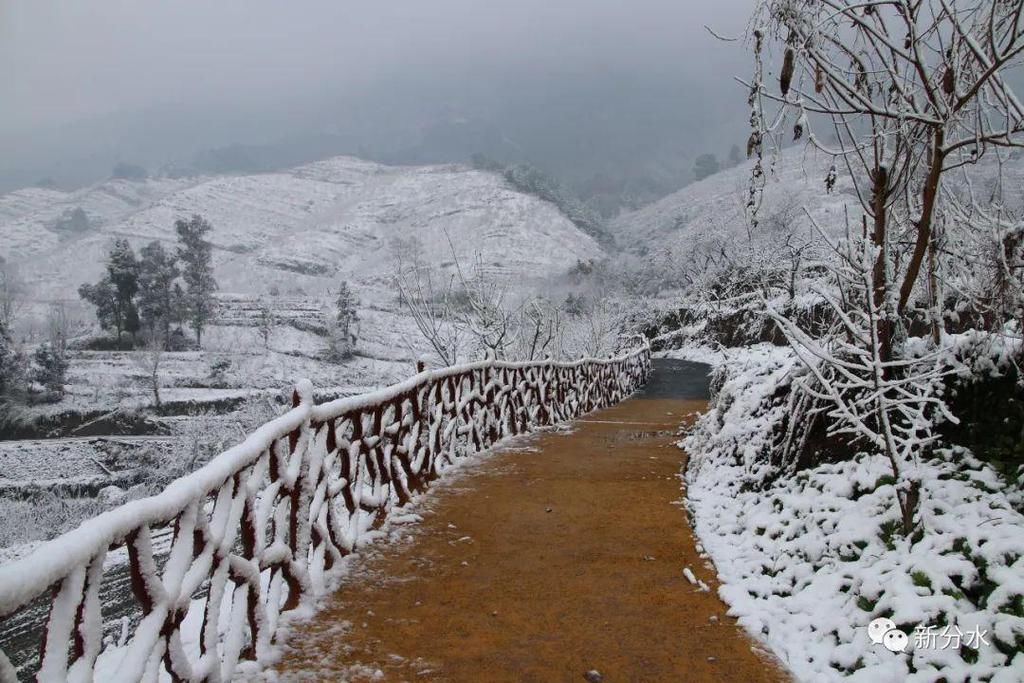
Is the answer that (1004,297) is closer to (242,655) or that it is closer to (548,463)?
(242,655)

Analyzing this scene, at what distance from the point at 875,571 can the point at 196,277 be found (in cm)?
6753

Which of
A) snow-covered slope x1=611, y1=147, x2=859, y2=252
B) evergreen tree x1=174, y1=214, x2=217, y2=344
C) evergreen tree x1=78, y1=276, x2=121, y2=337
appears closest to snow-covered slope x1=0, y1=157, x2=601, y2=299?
snow-covered slope x1=611, y1=147, x2=859, y2=252

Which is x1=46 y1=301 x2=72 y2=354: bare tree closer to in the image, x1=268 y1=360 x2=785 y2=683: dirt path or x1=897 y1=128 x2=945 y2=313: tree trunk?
x1=268 y1=360 x2=785 y2=683: dirt path

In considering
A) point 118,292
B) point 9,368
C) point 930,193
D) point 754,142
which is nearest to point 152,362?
point 9,368

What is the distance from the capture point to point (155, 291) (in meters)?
55.3

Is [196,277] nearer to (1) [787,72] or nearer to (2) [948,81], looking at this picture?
(1) [787,72]

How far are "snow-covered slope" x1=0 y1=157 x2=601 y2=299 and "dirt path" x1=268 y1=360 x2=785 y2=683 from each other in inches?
3315

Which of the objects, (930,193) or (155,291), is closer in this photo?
(930,193)

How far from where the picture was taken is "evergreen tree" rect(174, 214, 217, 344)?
6009 centimetres

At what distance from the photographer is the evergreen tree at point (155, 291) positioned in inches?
2142

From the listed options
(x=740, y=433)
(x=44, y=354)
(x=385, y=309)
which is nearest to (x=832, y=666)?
(x=740, y=433)

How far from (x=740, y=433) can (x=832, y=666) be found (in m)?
3.54

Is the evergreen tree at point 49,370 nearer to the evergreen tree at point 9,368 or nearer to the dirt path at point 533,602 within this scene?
the evergreen tree at point 9,368

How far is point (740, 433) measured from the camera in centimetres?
627
